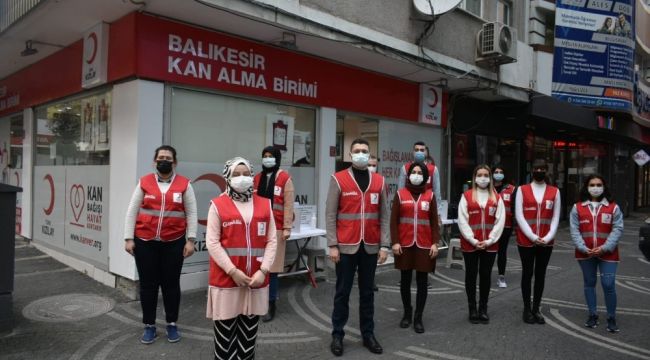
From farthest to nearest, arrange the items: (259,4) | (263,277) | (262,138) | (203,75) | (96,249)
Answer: (262,138)
(96,249)
(203,75)
(259,4)
(263,277)

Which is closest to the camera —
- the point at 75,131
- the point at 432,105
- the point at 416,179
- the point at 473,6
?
the point at 416,179

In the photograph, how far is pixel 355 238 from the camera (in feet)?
14.7

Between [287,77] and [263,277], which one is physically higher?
[287,77]

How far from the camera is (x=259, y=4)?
241 inches

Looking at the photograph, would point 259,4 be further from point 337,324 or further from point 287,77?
point 337,324

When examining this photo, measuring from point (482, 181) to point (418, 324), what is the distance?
1726 mm

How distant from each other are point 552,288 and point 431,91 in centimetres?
503

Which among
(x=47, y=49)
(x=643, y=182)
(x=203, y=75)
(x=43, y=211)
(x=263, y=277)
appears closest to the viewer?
(x=263, y=277)

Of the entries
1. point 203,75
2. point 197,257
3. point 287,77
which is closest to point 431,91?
point 287,77

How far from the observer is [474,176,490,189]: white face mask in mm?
5445

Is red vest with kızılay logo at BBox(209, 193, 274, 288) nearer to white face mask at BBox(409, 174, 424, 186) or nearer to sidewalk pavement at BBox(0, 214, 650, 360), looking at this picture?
sidewalk pavement at BBox(0, 214, 650, 360)

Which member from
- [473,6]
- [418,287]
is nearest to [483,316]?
[418,287]

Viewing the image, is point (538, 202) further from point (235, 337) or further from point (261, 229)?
point (235, 337)

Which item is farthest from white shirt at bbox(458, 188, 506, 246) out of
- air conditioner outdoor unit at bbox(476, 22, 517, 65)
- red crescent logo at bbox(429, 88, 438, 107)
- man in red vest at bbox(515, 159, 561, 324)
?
air conditioner outdoor unit at bbox(476, 22, 517, 65)
